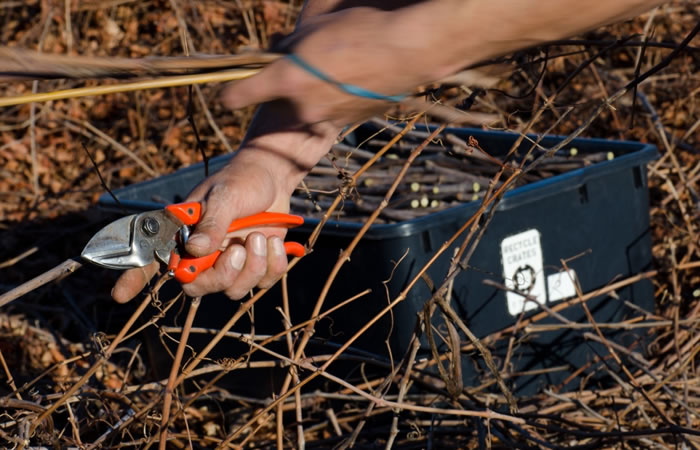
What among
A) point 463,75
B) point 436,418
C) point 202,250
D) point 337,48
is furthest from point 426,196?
point 337,48

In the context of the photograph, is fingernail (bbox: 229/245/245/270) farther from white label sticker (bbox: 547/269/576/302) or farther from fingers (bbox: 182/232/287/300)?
white label sticker (bbox: 547/269/576/302)

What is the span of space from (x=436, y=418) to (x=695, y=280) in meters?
1.36

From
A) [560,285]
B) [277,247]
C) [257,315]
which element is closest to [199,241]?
[277,247]

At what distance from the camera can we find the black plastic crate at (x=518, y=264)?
2.40m

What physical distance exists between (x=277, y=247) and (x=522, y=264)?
1.06 m

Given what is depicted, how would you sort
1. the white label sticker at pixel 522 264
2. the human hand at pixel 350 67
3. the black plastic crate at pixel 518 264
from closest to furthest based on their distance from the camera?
the human hand at pixel 350 67
the black plastic crate at pixel 518 264
the white label sticker at pixel 522 264

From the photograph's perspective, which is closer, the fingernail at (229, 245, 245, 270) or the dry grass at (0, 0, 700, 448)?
the fingernail at (229, 245, 245, 270)

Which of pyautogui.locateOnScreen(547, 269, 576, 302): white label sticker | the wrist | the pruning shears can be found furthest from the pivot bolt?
pyautogui.locateOnScreen(547, 269, 576, 302): white label sticker

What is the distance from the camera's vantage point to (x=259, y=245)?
1.70 m

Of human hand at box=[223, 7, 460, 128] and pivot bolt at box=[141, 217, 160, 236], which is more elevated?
human hand at box=[223, 7, 460, 128]

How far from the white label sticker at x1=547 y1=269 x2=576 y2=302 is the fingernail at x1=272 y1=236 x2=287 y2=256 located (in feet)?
3.78

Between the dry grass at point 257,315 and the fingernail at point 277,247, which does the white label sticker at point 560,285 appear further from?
the fingernail at point 277,247

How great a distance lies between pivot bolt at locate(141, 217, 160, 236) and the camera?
5.42 feet

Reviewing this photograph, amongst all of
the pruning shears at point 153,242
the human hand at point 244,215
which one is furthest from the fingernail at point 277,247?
the pruning shears at point 153,242
